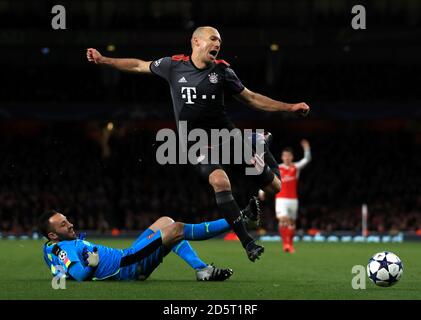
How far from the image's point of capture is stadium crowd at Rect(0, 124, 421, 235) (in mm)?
24656

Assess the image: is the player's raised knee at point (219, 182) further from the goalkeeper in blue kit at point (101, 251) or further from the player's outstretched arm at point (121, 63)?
the player's outstretched arm at point (121, 63)

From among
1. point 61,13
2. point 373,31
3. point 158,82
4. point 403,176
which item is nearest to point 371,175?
point 403,176

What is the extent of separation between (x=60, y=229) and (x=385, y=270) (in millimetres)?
3151

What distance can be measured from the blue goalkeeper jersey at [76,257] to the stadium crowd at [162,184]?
15376mm

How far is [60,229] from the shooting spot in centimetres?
849

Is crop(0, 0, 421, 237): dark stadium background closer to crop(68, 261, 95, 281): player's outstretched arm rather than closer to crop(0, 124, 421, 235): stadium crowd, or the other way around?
crop(0, 124, 421, 235): stadium crowd

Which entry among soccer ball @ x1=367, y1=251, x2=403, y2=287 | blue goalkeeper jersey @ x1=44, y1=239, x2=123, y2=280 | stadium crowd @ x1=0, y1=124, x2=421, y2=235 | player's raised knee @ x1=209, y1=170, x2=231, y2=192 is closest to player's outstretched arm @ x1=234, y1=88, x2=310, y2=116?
player's raised knee @ x1=209, y1=170, x2=231, y2=192

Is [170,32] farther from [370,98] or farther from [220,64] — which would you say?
[220,64]

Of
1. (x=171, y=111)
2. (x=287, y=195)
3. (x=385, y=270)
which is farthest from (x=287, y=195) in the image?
(x=171, y=111)

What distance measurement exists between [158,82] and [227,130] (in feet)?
63.7

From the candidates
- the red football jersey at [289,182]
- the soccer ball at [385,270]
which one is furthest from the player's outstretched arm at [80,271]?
the red football jersey at [289,182]

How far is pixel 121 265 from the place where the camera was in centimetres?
870

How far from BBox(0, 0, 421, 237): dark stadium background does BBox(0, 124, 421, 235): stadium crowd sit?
1.8 inches

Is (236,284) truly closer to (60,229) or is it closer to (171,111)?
(60,229)
